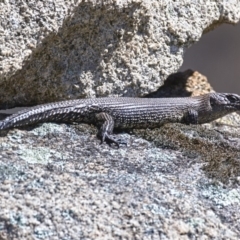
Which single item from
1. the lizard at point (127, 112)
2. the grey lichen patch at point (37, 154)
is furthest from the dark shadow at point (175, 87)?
the grey lichen patch at point (37, 154)

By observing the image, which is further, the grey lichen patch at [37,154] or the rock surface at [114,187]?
the grey lichen patch at [37,154]

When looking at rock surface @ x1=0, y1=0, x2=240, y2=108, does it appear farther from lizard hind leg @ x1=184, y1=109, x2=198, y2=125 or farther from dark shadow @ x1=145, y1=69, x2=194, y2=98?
dark shadow @ x1=145, y1=69, x2=194, y2=98

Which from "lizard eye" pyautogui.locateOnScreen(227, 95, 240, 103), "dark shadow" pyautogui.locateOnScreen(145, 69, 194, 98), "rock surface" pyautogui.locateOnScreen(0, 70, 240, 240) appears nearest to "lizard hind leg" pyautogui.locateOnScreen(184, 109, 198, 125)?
"lizard eye" pyautogui.locateOnScreen(227, 95, 240, 103)

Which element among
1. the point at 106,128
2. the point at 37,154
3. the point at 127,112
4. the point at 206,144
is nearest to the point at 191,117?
the point at 127,112

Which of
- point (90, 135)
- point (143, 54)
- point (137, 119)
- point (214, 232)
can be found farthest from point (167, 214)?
point (143, 54)

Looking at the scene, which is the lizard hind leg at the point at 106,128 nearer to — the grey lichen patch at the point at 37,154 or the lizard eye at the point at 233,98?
the grey lichen patch at the point at 37,154

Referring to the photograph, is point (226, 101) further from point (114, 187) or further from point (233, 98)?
point (114, 187)
